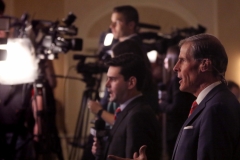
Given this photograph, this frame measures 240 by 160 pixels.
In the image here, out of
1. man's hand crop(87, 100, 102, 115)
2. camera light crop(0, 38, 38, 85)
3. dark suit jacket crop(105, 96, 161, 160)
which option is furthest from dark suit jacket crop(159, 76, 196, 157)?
camera light crop(0, 38, 38, 85)

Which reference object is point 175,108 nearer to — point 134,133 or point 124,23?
point 124,23

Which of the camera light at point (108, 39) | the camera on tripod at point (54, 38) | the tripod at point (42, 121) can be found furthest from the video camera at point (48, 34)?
the camera light at point (108, 39)

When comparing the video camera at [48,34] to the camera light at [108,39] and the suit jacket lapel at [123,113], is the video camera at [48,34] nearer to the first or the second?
the camera light at [108,39]

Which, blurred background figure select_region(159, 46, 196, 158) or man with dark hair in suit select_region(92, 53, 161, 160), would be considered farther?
blurred background figure select_region(159, 46, 196, 158)

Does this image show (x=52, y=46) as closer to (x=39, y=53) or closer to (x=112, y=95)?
(x=39, y=53)

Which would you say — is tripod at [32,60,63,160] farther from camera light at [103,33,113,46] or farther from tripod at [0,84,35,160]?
camera light at [103,33,113,46]

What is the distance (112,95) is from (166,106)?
907 millimetres

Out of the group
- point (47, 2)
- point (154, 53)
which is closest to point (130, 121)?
point (154, 53)

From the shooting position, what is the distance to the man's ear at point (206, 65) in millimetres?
1565

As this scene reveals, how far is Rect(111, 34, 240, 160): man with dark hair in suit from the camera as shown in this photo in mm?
1454

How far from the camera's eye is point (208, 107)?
151cm

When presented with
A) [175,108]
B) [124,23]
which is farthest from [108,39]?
[175,108]

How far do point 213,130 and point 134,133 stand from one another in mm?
541

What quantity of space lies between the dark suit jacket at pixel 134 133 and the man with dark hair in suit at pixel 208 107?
0.28 m
